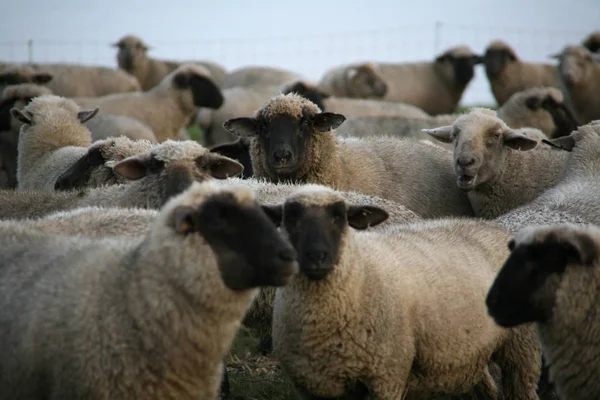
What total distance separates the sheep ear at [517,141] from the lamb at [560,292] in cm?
340

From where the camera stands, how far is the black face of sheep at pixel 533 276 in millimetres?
4043

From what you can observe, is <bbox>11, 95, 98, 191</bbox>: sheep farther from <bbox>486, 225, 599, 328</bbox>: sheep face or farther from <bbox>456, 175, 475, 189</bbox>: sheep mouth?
<bbox>486, 225, 599, 328</bbox>: sheep face

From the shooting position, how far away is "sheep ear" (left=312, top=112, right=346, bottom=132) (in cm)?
736

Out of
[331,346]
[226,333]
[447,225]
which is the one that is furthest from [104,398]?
[447,225]

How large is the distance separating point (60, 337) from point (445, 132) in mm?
4953

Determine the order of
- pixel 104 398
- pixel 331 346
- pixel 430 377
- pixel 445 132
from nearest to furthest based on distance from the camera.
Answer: pixel 104 398 < pixel 331 346 < pixel 430 377 < pixel 445 132

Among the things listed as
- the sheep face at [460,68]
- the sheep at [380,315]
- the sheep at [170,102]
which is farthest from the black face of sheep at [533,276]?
the sheep face at [460,68]

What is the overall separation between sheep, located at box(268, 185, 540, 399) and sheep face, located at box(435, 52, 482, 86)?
11.8 m

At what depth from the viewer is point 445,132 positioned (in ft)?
26.6

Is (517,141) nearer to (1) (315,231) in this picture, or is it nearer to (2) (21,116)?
(1) (315,231)

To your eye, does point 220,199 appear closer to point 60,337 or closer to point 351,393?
point 60,337

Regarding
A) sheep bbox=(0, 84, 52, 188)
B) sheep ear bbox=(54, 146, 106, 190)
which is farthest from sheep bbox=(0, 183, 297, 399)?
sheep bbox=(0, 84, 52, 188)

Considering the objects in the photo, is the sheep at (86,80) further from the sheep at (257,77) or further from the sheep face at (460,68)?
the sheep face at (460,68)

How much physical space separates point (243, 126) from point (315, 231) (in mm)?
3066
